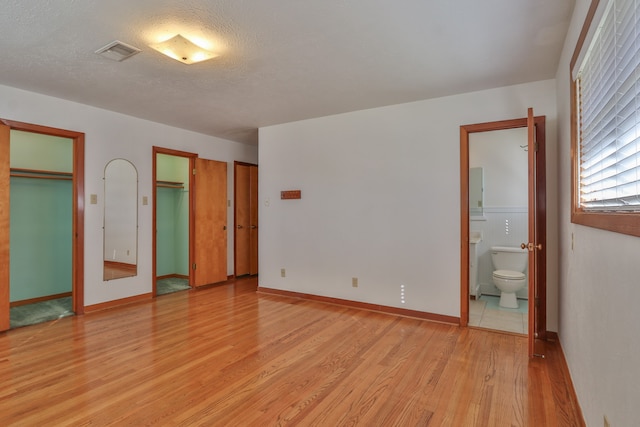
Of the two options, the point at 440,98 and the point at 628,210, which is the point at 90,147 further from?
the point at 628,210

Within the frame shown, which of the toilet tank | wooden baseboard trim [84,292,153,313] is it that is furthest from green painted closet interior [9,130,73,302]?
the toilet tank

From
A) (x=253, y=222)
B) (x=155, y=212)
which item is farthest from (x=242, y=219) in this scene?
(x=155, y=212)

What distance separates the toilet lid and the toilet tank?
0.55ft

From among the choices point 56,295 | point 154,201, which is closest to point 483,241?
point 154,201

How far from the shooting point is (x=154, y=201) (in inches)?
186

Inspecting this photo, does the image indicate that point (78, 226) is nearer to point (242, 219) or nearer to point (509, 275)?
point (242, 219)

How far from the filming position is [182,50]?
A: 2475 mm

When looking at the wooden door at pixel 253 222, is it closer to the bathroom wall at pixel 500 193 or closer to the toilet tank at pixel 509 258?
the bathroom wall at pixel 500 193

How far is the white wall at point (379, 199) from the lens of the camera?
11.6 feet

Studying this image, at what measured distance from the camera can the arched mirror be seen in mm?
4199

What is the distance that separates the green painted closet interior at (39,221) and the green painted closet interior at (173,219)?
1.32 metres

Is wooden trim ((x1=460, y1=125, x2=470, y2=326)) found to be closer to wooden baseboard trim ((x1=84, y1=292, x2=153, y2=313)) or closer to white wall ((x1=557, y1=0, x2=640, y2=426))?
white wall ((x1=557, y1=0, x2=640, y2=426))

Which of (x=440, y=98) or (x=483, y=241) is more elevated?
(x=440, y=98)

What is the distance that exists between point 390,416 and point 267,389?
81 cm
